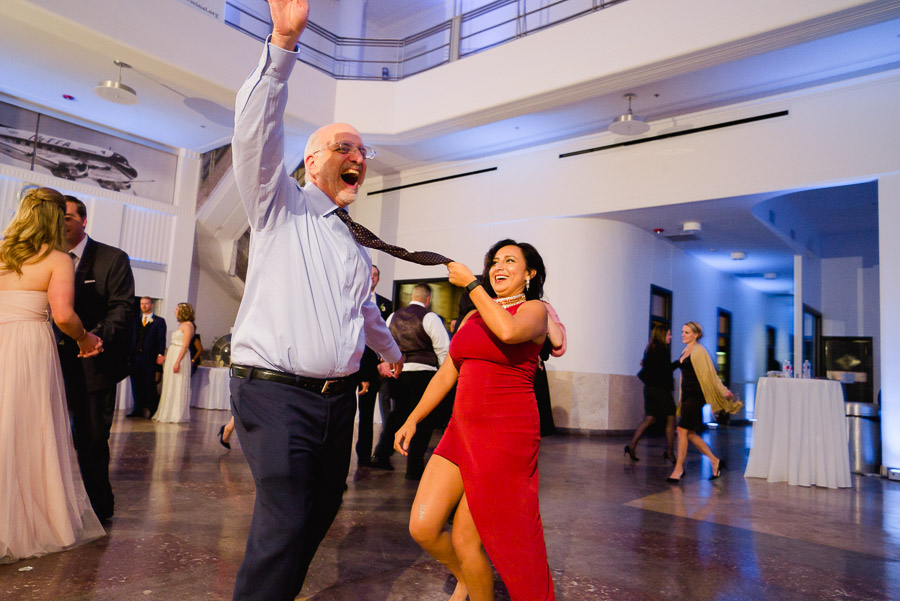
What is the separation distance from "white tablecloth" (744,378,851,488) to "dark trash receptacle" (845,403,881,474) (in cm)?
88

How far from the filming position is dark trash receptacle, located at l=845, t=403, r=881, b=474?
275 inches

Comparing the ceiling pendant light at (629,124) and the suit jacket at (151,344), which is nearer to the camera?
the ceiling pendant light at (629,124)

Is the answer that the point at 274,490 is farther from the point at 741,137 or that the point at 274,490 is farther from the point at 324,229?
the point at 741,137

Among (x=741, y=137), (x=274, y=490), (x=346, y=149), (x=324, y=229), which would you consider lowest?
(x=274, y=490)

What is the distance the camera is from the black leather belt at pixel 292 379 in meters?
1.59

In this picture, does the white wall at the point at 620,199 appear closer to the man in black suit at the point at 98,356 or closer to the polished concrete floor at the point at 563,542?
the polished concrete floor at the point at 563,542

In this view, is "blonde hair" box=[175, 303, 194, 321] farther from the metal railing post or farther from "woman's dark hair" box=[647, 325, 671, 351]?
"woman's dark hair" box=[647, 325, 671, 351]

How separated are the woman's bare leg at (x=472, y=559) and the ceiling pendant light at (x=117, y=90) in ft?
26.4

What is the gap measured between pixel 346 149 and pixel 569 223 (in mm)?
8288

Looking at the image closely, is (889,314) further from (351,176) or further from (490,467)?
(351,176)

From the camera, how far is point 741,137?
26.3ft

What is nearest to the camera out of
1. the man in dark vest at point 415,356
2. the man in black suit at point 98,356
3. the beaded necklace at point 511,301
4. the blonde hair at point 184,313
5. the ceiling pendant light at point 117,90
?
the beaded necklace at point 511,301

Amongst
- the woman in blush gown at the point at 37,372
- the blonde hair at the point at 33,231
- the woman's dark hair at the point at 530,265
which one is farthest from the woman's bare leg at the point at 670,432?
the blonde hair at the point at 33,231

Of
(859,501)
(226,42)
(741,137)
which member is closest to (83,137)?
(226,42)
